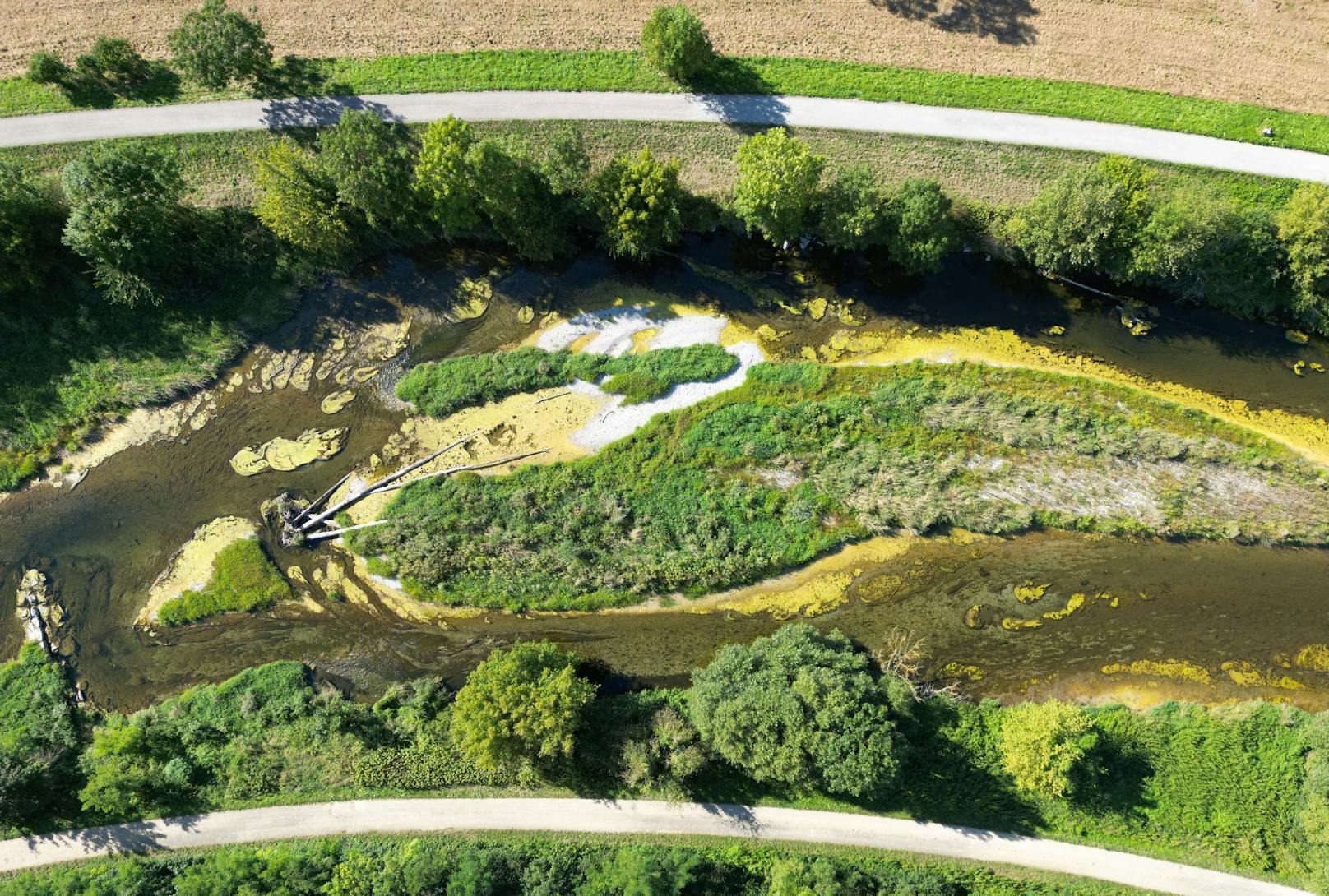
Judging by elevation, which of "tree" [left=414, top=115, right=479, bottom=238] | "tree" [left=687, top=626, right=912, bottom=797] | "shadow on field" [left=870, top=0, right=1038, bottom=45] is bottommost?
"tree" [left=687, top=626, right=912, bottom=797]

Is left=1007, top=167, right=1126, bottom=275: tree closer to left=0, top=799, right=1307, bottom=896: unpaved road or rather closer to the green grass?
left=0, top=799, right=1307, bottom=896: unpaved road

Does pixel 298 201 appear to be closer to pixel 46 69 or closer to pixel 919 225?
pixel 46 69

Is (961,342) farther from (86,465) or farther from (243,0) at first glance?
(86,465)

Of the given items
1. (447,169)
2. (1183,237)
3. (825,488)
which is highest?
(447,169)

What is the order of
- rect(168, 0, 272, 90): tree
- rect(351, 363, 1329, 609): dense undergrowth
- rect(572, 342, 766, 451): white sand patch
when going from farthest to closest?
rect(572, 342, 766, 451): white sand patch
rect(351, 363, 1329, 609): dense undergrowth
rect(168, 0, 272, 90): tree

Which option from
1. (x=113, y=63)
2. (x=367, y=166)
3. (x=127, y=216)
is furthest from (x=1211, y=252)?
(x=113, y=63)

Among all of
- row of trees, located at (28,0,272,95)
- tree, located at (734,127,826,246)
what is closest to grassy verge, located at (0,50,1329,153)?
row of trees, located at (28,0,272,95)

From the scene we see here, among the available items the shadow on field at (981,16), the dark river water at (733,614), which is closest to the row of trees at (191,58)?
the dark river water at (733,614)
